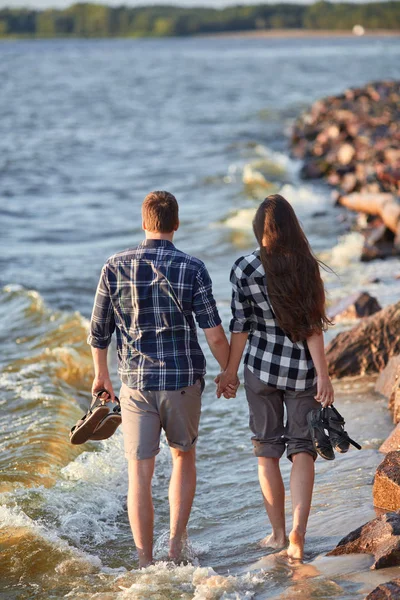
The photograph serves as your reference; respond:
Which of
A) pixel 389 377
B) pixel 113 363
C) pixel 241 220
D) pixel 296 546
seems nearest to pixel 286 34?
pixel 241 220

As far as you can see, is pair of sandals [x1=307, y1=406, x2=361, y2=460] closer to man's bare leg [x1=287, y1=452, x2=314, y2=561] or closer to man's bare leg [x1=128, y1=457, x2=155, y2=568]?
man's bare leg [x1=287, y1=452, x2=314, y2=561]

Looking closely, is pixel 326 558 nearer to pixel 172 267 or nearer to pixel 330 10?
pixel 172 267

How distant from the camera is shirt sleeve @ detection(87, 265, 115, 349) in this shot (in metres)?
4.82

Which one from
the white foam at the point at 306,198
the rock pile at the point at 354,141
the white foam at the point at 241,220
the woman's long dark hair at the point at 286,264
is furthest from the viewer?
the rock pile at the point at 354,141

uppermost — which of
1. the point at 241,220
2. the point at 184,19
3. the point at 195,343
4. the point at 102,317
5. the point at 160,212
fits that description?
the point at 184,19

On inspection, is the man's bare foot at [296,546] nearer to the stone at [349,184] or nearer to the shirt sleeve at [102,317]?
the shirt sleeve at [102,317]

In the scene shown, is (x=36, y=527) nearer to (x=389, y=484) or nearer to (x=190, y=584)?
(x=190, y=584)

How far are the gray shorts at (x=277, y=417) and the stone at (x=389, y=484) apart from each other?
48 centimetres

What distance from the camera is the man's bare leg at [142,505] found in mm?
4816

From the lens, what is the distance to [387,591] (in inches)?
151

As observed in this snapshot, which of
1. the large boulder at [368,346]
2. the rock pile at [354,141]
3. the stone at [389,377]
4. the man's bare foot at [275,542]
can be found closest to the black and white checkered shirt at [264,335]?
the man's bare foot at [275,542]

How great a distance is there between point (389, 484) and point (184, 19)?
620 ft

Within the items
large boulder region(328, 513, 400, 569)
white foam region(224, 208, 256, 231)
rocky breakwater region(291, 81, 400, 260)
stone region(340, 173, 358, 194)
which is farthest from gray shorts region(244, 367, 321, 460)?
stone region(340, 173, 358, 194)

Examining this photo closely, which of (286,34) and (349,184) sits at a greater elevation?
(286,34)
